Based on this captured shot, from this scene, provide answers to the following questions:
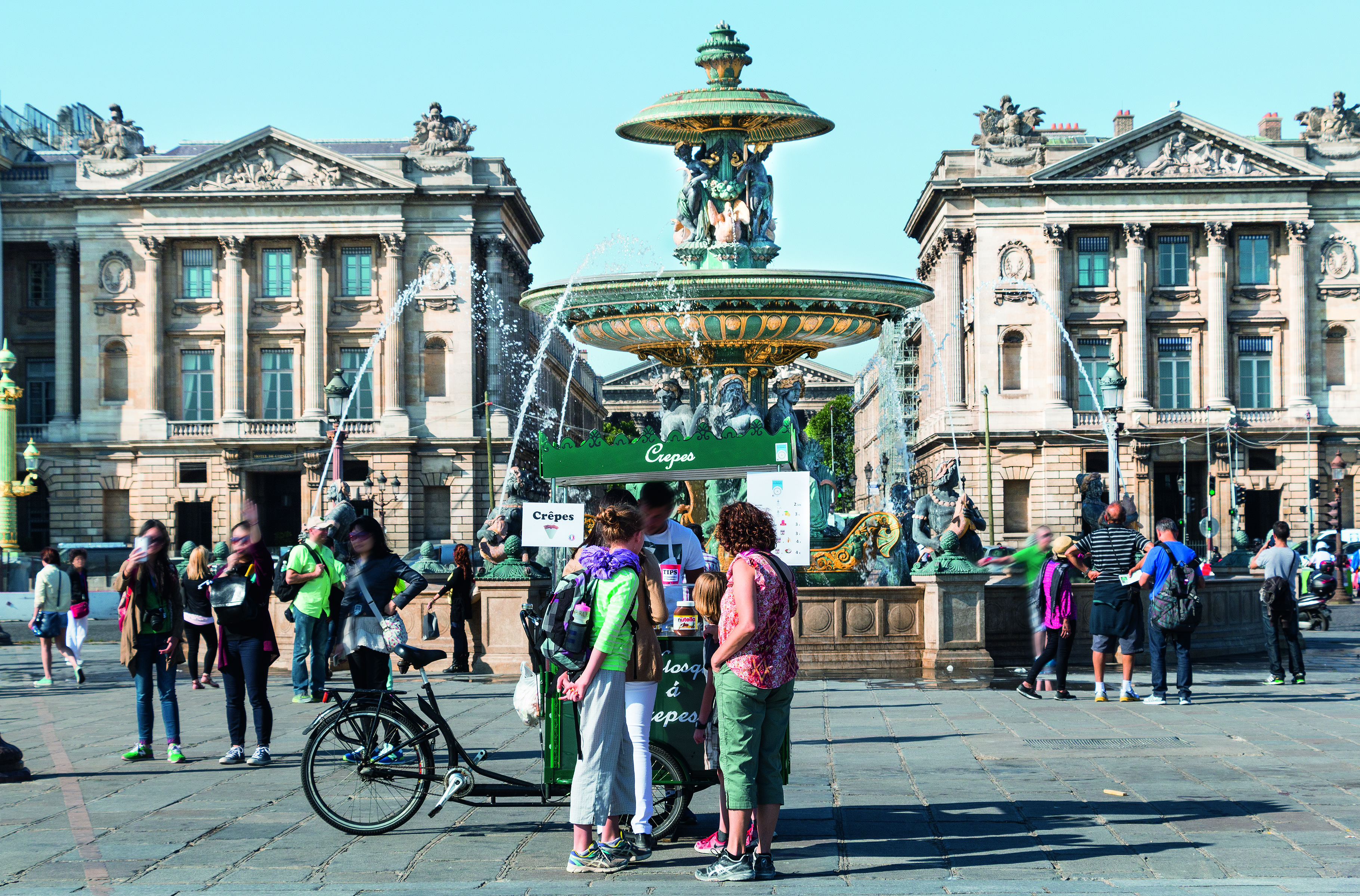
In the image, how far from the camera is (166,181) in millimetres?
64812

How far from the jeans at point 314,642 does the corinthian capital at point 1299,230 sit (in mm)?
58934

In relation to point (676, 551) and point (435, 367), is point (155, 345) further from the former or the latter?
point (676, 551)

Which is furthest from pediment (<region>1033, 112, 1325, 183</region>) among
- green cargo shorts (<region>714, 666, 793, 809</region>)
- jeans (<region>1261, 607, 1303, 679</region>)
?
green cargo shorts (<region>714, 666, 793, 809</region>)

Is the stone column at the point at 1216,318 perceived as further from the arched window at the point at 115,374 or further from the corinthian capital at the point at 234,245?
the arched window at the point at 115,374

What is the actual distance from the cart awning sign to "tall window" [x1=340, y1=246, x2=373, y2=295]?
56.5m

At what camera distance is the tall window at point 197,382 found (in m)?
65.4

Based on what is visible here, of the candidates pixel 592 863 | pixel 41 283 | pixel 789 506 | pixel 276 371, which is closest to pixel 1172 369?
pixel 276 371

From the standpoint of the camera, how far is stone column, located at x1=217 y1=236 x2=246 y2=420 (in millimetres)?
64312

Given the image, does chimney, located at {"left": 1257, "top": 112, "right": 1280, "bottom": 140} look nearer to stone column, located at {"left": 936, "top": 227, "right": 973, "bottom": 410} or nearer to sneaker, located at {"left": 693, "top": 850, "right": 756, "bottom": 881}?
stone column, located at {"left": 936, "top": 227, "right": 973, "bottom": 410}

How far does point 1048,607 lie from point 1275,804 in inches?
216

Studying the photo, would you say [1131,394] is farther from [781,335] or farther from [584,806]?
[584,806]

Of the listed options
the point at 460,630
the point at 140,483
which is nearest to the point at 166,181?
the point at 140,483

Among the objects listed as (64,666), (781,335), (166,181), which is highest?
(166,181)

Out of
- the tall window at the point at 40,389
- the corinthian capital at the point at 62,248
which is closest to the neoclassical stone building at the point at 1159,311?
the corinthian capital at the point at 62,248
